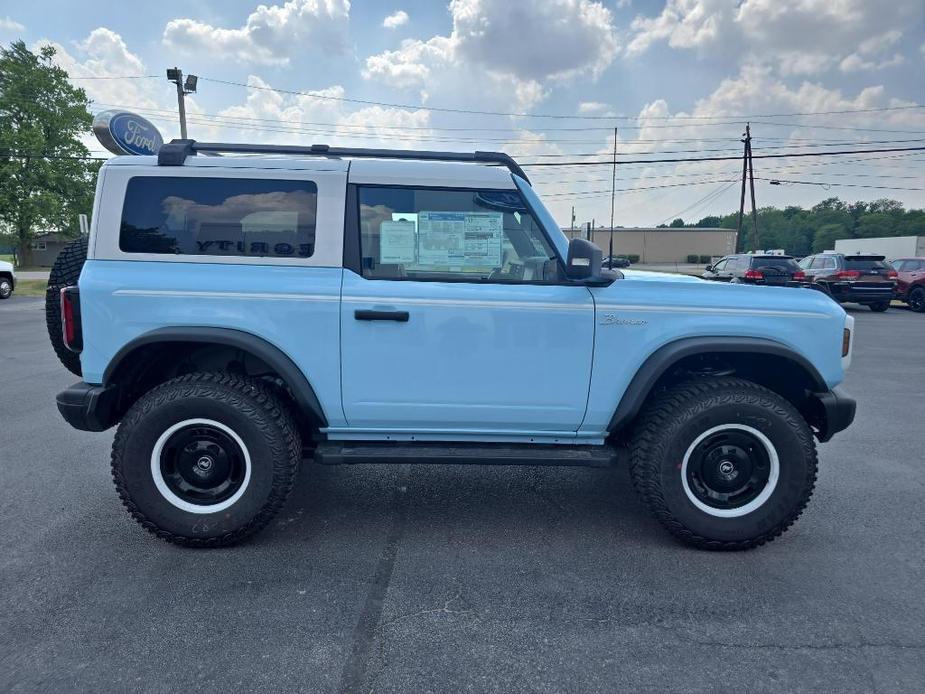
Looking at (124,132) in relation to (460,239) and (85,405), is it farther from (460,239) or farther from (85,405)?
(460,239)

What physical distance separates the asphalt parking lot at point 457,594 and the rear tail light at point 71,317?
1143 mm

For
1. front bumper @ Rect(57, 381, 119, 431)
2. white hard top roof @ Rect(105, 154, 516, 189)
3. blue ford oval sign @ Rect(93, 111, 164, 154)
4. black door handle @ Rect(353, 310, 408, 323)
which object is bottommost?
front bumper @ Rect(57, 381, 119, 431)

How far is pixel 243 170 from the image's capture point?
3.07 meters

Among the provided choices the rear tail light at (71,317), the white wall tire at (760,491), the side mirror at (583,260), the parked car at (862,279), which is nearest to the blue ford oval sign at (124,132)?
the rear tail light at (71,317)

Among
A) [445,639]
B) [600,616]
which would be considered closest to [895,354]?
[600,616]

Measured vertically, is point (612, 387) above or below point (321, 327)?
below

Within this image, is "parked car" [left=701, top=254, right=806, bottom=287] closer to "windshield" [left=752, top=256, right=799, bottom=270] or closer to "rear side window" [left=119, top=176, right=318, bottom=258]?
"windshield" [left=752, top=256, right=799, bottom=270]

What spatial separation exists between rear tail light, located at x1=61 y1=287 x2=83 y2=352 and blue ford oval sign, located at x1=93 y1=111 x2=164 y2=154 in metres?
3.84

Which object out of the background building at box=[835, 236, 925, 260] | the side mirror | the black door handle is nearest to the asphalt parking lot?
the black door handle

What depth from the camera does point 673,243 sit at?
2680 inches

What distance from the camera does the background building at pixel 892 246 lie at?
49.4 m

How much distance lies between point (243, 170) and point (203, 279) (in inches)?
25.3

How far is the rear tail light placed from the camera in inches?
118

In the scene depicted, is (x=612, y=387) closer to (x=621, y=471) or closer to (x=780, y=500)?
(x=780, y=500)
